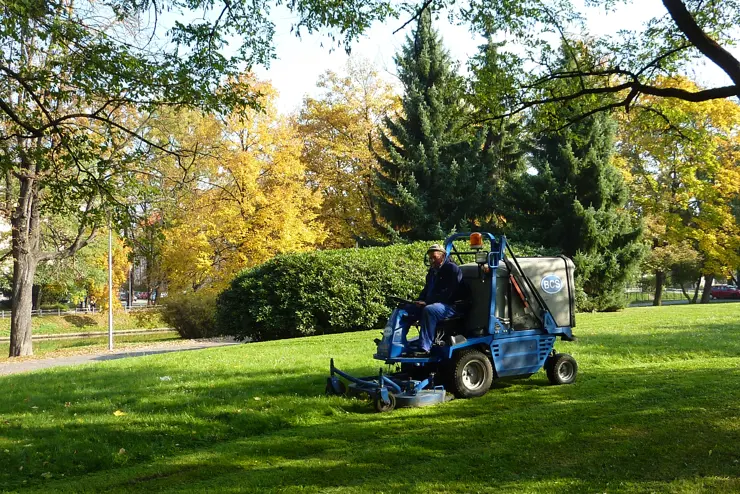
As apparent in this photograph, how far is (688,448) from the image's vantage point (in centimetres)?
601

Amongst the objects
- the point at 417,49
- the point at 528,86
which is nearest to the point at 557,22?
the point at 528,86

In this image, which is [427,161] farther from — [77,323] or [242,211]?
[77,323]

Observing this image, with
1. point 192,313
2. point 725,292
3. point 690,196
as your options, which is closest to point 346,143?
point 192,313

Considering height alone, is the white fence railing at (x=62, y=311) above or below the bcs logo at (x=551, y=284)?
below

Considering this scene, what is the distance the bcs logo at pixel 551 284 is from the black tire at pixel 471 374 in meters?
1.36

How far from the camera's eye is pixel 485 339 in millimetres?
8812

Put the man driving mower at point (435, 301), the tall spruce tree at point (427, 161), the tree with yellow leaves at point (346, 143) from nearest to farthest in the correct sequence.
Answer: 1. the man driving mower at point (435, 301)
2. the tall spruce tree at point (427, 161)
3. the tree with yellow leaves at point (346, 143)

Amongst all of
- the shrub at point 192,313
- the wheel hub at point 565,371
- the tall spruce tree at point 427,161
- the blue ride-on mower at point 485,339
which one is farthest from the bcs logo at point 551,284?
the shrub at point 192,313

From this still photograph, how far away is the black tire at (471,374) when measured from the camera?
28.2 feet

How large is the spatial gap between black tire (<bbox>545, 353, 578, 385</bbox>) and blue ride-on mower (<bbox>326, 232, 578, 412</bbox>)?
1 centimetres

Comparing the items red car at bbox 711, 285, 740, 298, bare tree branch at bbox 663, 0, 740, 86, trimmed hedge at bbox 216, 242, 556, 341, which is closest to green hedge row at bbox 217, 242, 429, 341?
trimmed hedge at bbox 216, 242, 556, 341

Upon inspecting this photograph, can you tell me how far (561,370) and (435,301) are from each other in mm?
2405

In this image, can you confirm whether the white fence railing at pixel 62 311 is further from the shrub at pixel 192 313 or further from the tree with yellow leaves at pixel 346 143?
the shrub at pixel 192 313

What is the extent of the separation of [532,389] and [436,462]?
3846mm
